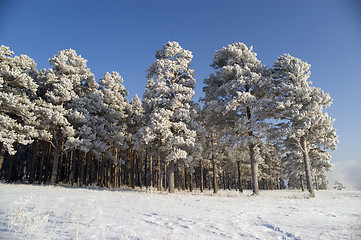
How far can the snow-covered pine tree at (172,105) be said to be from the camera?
19.3 m

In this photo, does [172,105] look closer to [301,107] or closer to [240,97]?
[240,97]

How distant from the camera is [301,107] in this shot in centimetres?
1878

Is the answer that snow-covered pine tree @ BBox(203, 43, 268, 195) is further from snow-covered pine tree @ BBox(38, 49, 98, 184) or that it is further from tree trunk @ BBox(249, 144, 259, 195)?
snow-covered pine tree @ BBox(38, 49, 98, 184)

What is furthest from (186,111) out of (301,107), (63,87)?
(63,87)

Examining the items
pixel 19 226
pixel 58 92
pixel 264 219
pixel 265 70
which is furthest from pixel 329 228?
pixel 58 92

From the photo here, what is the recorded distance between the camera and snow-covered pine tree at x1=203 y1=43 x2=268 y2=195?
18.9 meters

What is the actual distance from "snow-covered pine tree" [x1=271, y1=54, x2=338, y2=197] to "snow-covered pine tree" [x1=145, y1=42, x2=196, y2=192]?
811cm

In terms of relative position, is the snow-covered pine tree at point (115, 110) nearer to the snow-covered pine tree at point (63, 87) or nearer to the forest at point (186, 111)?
the forest at point (186, 111)

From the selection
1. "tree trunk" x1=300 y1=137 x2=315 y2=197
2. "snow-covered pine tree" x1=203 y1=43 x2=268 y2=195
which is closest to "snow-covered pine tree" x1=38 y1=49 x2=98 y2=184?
"snow-covered pine tree" x1=203 y1=43 x2=268 y2=195

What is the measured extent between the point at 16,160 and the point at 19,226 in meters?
28.1

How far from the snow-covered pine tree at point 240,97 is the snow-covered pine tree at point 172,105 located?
103 inches

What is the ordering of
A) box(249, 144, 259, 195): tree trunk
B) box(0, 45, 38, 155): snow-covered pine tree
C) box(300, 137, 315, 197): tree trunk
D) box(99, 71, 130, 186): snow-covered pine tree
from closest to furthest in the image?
box(0, 45, 38, 155): snow-covered pine tree → box(300, 137, 315, 197): tree trunk → box(249, 144, 259, 195): tree trunk → box(99, 71, 130, 186): snow-covered pine tree

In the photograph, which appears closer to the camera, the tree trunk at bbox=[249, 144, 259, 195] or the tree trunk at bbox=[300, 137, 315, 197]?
the tree trunk at bbox=[300, 137, 315, 197]

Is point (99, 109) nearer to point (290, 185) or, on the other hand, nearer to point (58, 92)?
point (58, 92)
